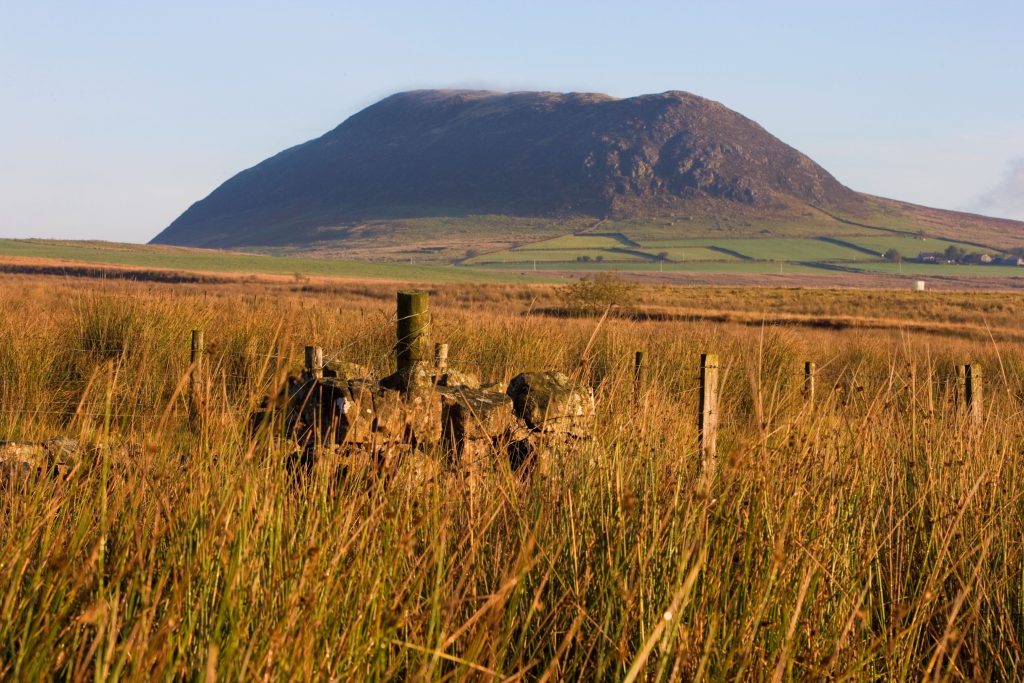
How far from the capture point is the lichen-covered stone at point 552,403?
568cm

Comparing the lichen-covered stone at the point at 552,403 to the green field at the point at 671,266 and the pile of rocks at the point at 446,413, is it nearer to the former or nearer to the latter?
the pile of rocks at the point at 446,413

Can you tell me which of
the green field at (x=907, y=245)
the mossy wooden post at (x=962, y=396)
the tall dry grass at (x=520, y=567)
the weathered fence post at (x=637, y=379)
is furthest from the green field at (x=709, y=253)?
the tall dry grass at (x=520, y=567)

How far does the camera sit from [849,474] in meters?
3.86

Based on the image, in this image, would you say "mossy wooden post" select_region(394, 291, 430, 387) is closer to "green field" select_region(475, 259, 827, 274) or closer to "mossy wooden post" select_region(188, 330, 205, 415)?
"mossy wooden post" select_region(188, 330, 205, 415)

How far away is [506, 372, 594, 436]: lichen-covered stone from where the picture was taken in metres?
5.68

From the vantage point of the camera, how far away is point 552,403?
571 centimetres

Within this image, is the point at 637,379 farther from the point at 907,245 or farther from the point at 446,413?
the point at 907,245

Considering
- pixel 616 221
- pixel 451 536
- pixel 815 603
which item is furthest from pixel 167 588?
pixel 616 221

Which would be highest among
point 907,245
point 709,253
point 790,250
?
point 907,245

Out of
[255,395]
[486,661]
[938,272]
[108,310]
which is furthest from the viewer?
[938,272]

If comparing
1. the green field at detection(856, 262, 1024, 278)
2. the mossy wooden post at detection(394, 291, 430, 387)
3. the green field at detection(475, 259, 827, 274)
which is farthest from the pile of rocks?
the green field at detection(856, 262, 1024, 278)

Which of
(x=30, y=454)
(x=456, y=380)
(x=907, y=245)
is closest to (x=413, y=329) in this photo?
(x=456, y=380)

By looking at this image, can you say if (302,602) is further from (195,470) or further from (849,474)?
(849,474)

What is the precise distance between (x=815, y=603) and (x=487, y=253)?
5665 inches
